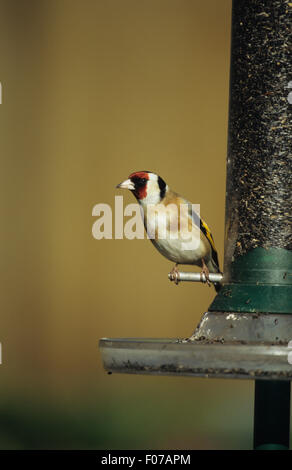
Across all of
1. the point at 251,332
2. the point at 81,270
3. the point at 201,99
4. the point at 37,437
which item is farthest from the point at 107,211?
the point at 251,332

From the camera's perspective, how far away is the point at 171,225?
11.2ft

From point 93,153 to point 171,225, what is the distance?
4.24m

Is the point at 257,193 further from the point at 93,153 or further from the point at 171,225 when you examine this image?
the point at 93,153

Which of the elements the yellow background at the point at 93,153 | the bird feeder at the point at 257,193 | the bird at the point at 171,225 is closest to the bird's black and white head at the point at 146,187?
the bird at the point at 171,225

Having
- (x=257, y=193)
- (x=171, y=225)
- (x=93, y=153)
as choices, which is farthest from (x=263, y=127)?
(x=93, y=153)

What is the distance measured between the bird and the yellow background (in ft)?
12.2

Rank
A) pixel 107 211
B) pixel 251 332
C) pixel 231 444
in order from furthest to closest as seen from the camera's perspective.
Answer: pixel 107 211 → pixel 231 444 → pixel 251 332

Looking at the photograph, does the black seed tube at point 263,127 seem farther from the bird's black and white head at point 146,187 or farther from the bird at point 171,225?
the bird's black and white head at point 146,187

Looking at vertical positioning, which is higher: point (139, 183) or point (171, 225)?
point (139, 183)

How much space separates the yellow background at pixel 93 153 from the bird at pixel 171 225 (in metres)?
3.73

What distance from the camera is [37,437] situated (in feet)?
19.0

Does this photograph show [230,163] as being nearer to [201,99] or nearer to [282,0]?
[282,0]

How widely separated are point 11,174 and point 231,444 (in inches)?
124

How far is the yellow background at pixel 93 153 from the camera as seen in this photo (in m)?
7.40
